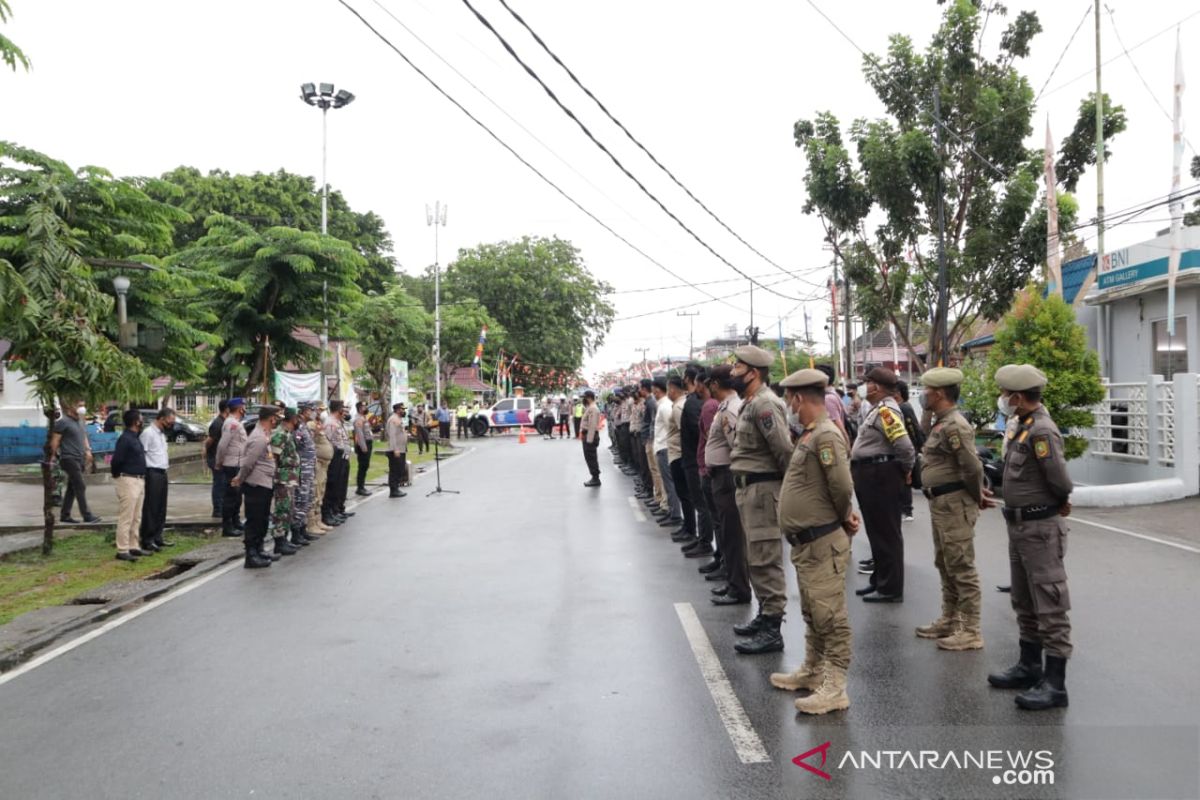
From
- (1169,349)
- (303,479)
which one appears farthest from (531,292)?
(303,479)

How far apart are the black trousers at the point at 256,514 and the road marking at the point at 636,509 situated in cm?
495

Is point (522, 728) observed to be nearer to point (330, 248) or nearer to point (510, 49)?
point (510, 49)

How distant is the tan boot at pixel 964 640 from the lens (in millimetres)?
5707

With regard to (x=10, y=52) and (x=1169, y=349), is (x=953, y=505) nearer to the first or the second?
(x=10, y=52)

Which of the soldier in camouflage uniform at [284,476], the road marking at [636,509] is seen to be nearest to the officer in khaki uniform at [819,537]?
the soldier in camouflage uniform at [284,476]

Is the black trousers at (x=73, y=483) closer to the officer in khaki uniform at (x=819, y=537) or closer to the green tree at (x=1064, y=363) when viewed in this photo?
the officer in khaki uniform at (x=819, y=537)

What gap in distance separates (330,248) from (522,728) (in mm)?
14068

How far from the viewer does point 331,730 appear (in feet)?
15.1

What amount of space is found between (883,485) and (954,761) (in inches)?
135

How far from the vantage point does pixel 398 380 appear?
31016 millimetres

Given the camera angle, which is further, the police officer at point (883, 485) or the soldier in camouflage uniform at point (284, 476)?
the soldier in camouflage uniform at point (284, 476)

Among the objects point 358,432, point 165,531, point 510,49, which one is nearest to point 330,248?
point 358,432

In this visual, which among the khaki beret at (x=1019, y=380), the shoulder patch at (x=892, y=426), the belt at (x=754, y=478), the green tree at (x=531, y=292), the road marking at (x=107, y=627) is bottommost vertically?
the road marking at (x=107, y=627)

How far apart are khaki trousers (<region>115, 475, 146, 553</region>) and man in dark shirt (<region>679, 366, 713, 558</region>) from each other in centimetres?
636
